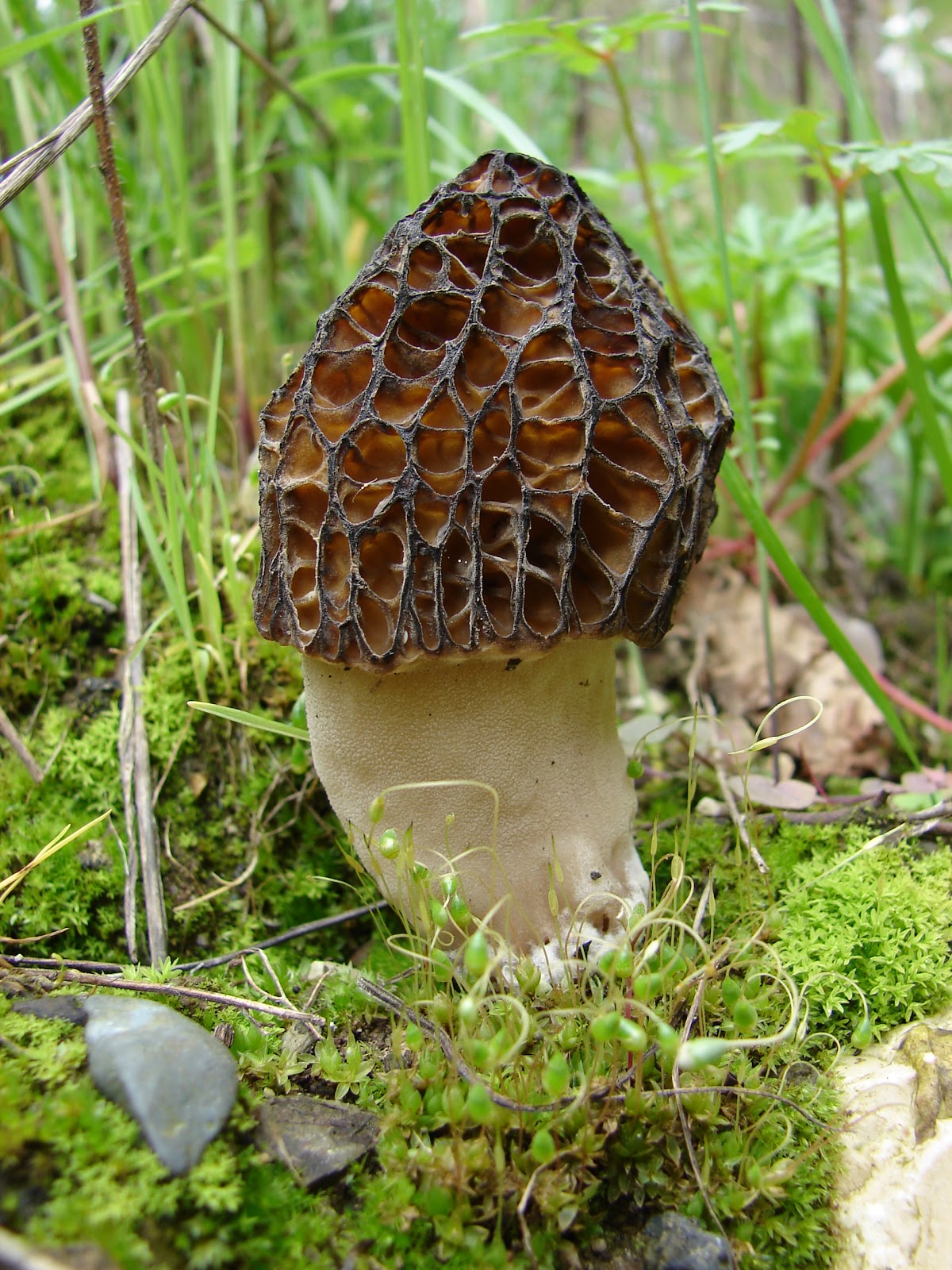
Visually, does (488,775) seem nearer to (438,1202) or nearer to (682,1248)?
(438,1202)

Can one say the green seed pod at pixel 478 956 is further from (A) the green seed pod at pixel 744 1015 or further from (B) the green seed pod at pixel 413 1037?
(A) the green seed pod at pixel 744 1015

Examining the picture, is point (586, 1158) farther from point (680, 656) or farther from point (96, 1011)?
point (680, 656)

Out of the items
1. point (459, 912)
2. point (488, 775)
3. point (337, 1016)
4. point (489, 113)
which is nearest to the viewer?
point (459, 912)

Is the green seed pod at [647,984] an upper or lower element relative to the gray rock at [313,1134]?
upper

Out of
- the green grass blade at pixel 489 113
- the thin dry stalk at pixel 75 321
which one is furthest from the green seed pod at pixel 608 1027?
the green grass blade at pixel 489 113

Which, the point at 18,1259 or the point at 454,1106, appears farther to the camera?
the point at 454,1106

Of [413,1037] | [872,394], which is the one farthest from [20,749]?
[872,394]

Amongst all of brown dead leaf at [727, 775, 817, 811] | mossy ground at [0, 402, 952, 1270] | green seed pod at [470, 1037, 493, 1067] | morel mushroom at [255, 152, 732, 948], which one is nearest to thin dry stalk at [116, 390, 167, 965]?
mossy ground at [0, 402, 952, 1270]
